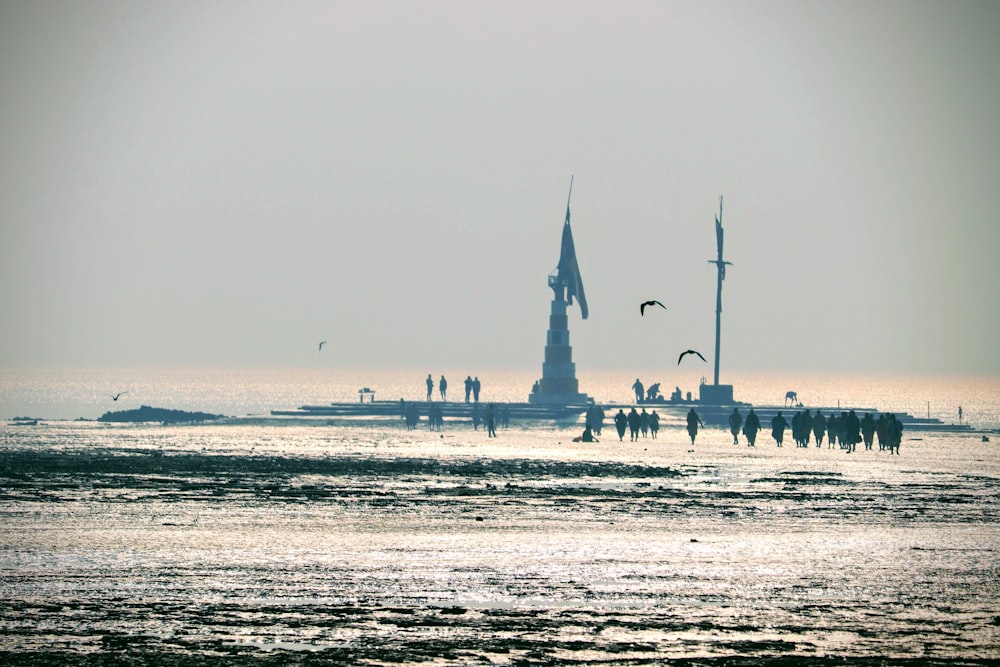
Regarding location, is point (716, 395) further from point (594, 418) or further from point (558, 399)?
point (594, 418)

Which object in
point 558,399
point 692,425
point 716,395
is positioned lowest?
point 692,425

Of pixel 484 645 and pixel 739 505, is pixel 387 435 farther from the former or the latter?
pixel 484 645

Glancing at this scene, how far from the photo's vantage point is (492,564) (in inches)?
984

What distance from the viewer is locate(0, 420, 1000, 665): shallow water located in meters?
18.9

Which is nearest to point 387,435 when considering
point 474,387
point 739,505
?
point 474,387

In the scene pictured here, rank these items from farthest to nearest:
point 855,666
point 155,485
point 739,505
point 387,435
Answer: point 387,435 < point 155,485 < point 739,505 < point 855,666

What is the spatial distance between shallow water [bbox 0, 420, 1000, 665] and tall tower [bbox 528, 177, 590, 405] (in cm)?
5961

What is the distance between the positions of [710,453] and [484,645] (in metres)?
37.8

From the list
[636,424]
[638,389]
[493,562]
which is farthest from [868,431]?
[638,389]

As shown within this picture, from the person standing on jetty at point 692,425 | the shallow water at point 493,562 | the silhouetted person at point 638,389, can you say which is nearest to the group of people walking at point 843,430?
the person standing on jetty at point 692,425

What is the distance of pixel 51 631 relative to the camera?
19.2 m

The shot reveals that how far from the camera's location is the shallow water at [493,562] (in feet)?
62.1

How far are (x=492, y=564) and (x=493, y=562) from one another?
219 mm

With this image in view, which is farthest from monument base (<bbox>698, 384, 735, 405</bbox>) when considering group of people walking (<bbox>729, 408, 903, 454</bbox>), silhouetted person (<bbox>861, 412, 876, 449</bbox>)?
silhouetted person (<bbox>861, 412, 876, 449</bbox>)
